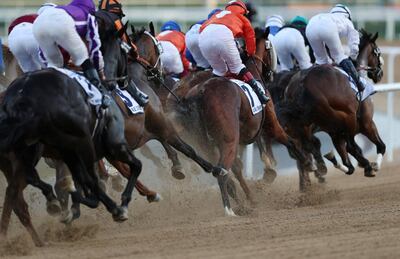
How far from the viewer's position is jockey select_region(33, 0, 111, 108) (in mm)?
7352

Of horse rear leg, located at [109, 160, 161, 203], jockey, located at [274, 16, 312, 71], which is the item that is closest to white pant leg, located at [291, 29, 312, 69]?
jockey, located at [274, 16, 312, 71]

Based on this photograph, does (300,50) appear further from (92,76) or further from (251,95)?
(92,76)

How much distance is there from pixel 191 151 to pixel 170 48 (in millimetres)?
2606

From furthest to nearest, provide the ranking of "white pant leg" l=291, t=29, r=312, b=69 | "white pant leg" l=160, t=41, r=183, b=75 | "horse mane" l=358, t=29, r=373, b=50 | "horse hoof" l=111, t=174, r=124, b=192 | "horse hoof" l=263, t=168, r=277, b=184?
"white pant leg" l=291, t=29, r=312, b=69, "horse mane" l=358, t=29, r=373, b=50, "white pant leg" l=160, t=41, r=183, b=75, "horse hoof" l=263, t=168, r=277, b=184, "horse hoof" l=111, t=174, r=124, b=192

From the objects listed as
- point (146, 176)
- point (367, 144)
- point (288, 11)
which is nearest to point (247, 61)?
point (146, 176)

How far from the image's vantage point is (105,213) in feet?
30.5

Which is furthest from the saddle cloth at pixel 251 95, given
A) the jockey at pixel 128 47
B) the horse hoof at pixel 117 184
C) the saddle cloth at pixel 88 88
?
the saddle cloth at pixel 88 88

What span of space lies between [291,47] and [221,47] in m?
2.59

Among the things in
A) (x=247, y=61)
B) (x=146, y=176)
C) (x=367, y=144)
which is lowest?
(x=367, y=144)

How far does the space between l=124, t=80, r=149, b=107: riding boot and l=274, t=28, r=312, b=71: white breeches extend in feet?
12.4

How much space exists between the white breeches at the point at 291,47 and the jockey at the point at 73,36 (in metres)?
4.44

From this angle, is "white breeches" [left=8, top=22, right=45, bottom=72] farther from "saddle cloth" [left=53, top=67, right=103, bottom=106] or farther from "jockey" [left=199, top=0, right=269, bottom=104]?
"saddle cloth" [left=53, top=67, right=103, bottom=106]

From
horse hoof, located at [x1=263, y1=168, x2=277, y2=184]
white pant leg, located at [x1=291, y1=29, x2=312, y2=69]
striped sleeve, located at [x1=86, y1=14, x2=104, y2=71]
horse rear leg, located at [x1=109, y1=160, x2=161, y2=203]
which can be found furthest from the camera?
white pant leg, located at [x1=291, y1=29, x2=312, y2=69]

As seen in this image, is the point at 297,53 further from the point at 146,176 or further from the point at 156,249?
the point at 156,249
